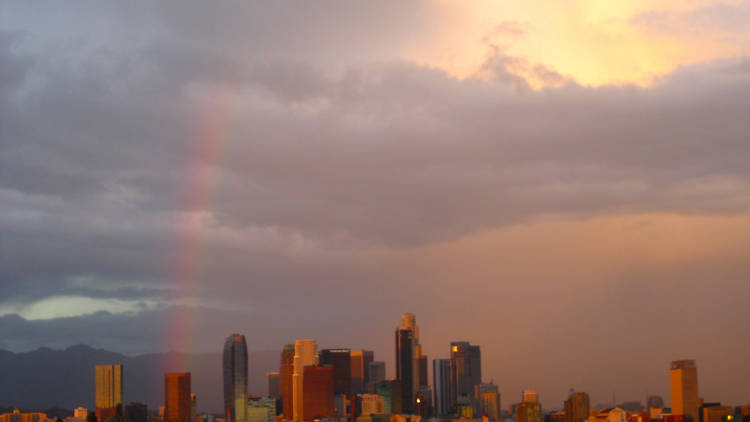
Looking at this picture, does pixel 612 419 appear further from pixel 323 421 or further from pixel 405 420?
pixel 323 421

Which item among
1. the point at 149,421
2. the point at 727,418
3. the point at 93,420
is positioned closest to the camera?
the point at 93,420

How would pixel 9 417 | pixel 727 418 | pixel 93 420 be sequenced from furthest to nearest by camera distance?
pixel 9 417
pixel 727 418
pixel 93 420

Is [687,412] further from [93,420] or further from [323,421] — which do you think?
[93,420]

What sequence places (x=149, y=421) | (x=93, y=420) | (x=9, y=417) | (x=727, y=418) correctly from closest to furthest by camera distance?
(x=93, y=420), (x=727, y=418), (x=149, y=421), (x=9, y=417)

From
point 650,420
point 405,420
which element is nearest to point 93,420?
point 405,420

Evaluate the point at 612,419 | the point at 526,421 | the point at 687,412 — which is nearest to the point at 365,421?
the point at 526,421

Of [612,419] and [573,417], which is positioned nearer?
[612,419]

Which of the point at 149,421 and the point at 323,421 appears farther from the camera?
the point at 323,421

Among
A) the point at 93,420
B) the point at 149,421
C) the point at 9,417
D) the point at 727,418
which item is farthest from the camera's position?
the point at 9,417
